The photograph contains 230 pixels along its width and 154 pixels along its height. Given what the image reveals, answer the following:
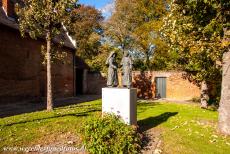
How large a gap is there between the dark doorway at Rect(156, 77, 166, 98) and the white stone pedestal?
74.5 feet

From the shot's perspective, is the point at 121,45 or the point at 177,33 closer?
the point at 177,33

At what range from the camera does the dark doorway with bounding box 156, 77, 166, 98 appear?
34.0m

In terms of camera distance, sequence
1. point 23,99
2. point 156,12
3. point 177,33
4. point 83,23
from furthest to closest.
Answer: point 83,23 < point 156,12 < point 23,99 < point 177,33

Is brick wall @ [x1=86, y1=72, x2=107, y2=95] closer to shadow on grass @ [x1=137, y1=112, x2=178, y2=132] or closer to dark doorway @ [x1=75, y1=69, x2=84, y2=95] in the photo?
dark doorway @ [x1=75, y1=69, x2=84, y2=95]

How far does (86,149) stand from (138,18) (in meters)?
32.6

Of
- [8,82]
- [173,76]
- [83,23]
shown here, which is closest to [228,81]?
[8,82]

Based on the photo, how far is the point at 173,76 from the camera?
110 ft

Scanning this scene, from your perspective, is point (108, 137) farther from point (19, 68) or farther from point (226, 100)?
point (19, 68)

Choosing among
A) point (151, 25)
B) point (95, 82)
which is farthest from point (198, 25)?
point (95, 82)

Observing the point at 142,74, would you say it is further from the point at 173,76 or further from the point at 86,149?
the point at 86,149

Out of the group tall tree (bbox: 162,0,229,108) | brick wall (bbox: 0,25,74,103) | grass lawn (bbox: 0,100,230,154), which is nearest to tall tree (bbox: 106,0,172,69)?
brick wall (bbox: 0,25,74,103)

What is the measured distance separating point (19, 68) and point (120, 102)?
1408cm

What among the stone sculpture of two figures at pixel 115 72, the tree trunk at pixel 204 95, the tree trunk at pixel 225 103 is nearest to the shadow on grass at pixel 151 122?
the stone sculpture of two figures at pixel 115 72

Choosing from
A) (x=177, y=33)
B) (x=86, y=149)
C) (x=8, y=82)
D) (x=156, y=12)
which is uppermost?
(x=156, y=12)
